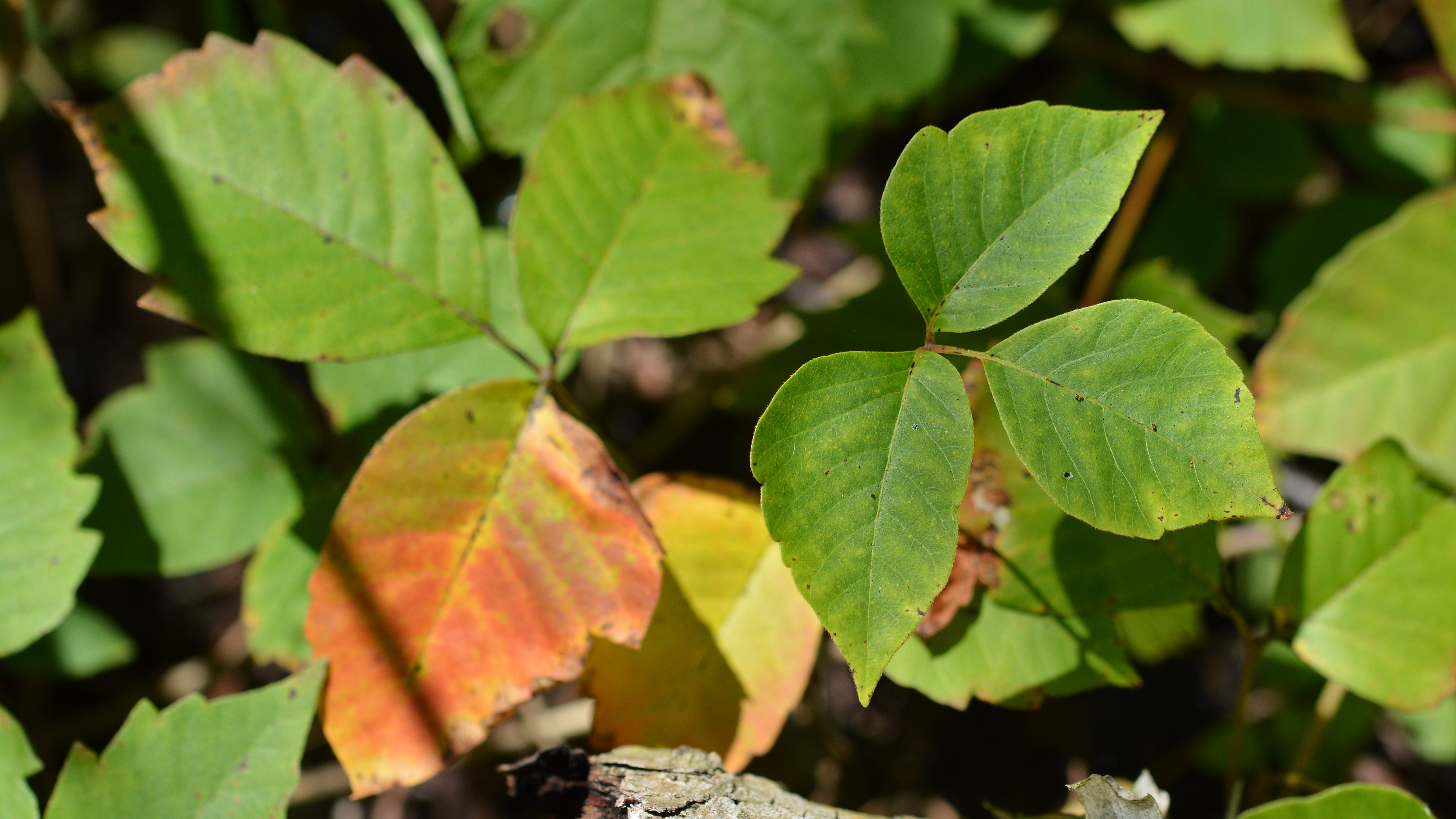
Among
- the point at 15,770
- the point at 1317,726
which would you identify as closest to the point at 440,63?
the point at 15,770

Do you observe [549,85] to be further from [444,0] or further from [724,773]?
[724,773]

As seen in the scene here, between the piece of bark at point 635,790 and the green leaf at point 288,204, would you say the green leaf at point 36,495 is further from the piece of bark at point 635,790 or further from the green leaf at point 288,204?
the piece of bark at point 635,790

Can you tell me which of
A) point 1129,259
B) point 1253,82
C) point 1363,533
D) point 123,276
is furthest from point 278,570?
point 1253,82

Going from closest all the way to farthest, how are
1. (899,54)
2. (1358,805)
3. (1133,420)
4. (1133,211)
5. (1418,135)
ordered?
(1133,420)
(1358,805)
(899,54)
(1133,211)
(1418,135)

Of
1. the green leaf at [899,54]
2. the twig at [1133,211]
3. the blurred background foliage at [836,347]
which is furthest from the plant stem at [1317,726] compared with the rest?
the green leaf at [899,54]

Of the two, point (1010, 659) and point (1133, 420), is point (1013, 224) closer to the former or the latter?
point (1133, 420)
